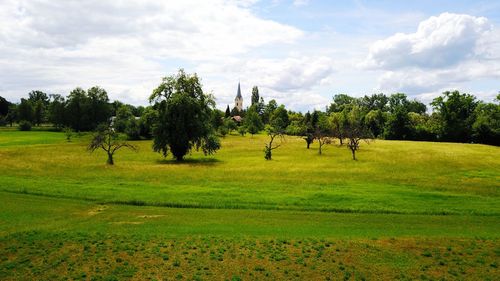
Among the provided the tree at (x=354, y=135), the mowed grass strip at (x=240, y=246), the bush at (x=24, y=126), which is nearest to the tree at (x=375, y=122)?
the tree at (x=354, y=135)

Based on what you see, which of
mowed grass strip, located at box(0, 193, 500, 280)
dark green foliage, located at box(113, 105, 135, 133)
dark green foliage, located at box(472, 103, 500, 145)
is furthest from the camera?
dark green foliage, located at box(113, 105, 135, 133)

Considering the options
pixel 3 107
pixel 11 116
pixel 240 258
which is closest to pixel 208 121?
pixel 240 258

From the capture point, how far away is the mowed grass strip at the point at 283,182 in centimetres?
3269

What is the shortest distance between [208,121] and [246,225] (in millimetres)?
49409

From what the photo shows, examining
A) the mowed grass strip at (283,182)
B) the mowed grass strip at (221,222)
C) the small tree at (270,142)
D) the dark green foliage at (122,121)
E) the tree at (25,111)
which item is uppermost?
the tree at (25,111)

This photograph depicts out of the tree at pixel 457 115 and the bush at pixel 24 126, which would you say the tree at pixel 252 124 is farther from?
the bush at pixel 24 126

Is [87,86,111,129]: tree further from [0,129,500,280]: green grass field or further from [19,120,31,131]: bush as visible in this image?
[0,129,500,280]: green grass field

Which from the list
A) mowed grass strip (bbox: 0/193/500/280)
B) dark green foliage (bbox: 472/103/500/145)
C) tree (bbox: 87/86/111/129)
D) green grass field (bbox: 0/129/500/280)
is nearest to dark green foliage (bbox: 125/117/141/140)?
tree (bbox: 87/86/111/129)

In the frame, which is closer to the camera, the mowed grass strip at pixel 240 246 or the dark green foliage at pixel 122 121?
the mowed grass strip at pixel 240 246

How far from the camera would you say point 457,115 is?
119500mm

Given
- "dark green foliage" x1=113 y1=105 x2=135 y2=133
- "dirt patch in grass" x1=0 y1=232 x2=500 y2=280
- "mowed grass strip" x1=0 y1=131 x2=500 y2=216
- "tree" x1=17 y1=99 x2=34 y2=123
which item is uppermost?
"tree" x1=17 y1=99 x2=34 y2=123

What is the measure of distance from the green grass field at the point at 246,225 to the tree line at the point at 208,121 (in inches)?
787

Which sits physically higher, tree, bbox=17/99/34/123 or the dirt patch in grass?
tree, bbox=17/99/34/123

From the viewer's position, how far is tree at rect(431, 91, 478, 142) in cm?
11700
